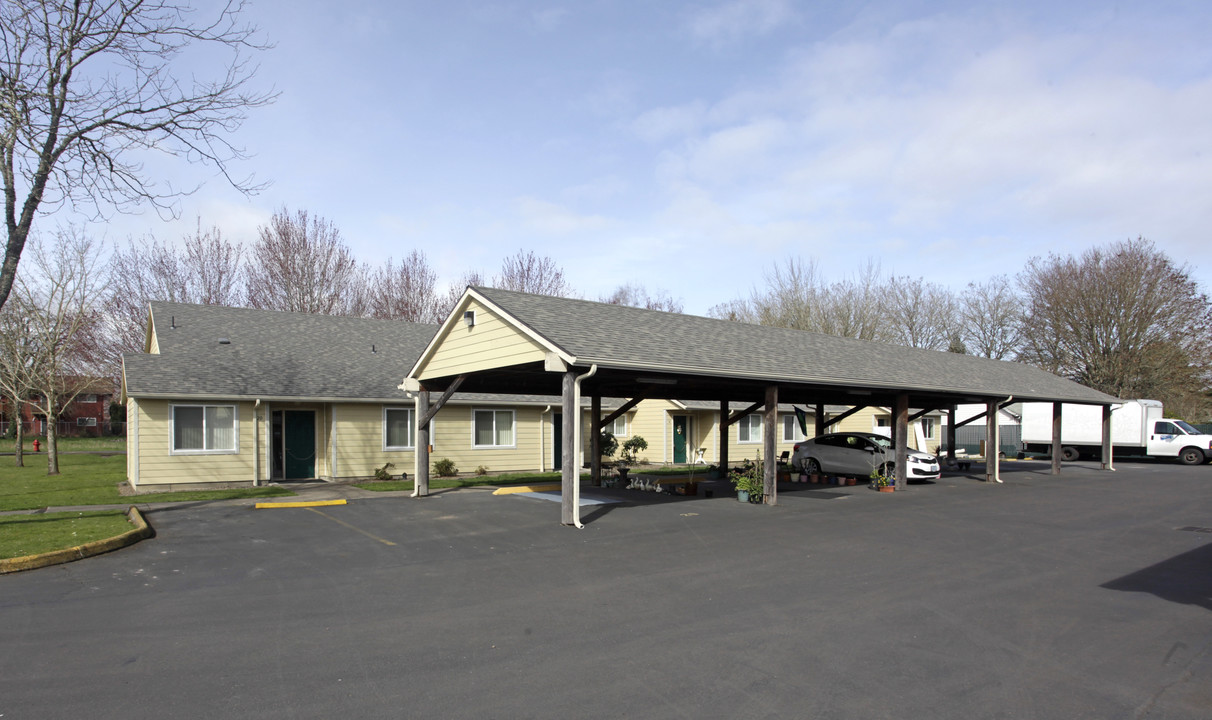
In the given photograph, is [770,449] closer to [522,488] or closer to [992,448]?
[522,488]

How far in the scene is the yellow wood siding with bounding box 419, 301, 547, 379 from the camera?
13891 mm

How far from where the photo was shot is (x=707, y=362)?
15.1 meters

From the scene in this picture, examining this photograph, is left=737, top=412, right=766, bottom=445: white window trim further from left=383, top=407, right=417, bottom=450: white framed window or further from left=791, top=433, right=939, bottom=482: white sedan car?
left=383, top=407, right=417, bottom=450: white framed window

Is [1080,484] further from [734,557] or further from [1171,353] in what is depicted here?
[1171,353]

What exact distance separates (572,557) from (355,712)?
17.8 feet

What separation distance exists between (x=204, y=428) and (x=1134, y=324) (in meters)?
45.8

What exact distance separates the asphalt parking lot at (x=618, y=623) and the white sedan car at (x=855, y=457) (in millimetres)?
9025

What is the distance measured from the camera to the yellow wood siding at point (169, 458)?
1875 cm

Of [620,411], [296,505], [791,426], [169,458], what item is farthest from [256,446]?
[791,426]

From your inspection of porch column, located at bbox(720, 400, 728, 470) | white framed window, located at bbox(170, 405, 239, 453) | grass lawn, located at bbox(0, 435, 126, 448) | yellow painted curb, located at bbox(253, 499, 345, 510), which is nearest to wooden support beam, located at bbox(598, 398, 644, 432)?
porch column, located at bbox(720, 400, 728, 470)

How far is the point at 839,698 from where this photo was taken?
5.09 m

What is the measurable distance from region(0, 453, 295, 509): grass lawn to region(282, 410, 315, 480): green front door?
2270mm

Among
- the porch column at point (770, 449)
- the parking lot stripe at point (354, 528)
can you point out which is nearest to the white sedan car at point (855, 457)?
the porch column at point (770, 449)

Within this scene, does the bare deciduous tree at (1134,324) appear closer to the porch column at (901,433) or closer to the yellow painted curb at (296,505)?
the porch column at (901,433)
